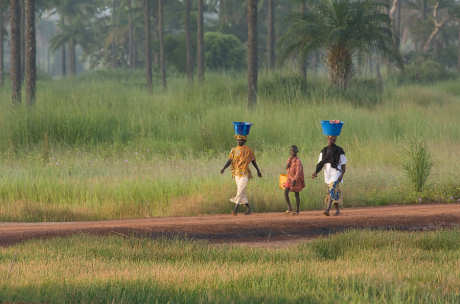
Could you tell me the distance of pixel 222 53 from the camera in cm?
4225

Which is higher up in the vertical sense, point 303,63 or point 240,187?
point 303,63

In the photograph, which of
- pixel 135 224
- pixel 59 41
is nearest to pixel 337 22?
pixel 135 224

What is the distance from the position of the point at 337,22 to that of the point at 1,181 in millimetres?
14329

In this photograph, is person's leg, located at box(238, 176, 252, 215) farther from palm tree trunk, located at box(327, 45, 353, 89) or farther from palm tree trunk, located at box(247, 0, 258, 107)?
palm tree trunk, located at box(327, 45, 353, 89)

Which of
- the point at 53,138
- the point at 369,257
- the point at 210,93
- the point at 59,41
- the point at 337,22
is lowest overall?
the point at 369,257

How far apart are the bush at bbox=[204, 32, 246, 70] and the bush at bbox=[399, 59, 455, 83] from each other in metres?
10.3

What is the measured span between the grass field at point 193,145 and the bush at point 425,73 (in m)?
12.3

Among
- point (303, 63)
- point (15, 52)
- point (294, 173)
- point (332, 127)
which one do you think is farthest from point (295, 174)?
point (303, 63)

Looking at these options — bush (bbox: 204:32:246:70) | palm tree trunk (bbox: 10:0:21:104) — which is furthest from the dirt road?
bush (bbox: 204:32:246:70)

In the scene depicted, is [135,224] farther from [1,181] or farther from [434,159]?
[434,159]

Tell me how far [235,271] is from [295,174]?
299 centimetres

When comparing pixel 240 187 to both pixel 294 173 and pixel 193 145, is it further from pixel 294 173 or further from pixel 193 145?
pixel 193 145

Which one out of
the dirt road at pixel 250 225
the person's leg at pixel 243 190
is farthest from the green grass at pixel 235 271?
the person's leg at pixel 243 190

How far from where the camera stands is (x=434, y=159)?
537 inches
